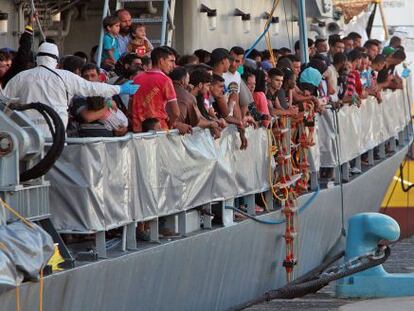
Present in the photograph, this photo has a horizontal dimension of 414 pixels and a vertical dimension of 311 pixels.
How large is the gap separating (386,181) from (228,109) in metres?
A: 8.64

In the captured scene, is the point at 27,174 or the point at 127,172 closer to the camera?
the point at 27,174

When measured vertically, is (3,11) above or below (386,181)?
above

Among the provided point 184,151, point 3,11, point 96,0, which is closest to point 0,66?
point 184,151

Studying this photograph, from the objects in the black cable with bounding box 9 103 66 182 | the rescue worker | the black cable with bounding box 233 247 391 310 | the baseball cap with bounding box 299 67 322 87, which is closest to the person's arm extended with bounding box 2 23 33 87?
the rescue worker

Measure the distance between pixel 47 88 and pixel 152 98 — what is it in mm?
1344

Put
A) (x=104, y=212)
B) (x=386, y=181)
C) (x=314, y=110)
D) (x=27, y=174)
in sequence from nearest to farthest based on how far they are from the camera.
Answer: (x=27, y=174), (x=104, y=212), (x=314, y=110), (x=386, y=181)

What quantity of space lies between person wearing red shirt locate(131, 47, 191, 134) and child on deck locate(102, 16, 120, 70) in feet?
9.08

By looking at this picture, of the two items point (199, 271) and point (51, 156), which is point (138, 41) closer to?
point (199, 271)

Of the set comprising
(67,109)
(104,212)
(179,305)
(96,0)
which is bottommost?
(179,305)

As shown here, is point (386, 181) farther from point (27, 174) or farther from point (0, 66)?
point (27, 174)

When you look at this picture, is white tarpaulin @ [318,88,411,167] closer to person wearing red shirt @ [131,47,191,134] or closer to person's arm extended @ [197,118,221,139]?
person's arm extended @ [197,118,221,139]

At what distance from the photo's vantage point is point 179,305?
1184 cm

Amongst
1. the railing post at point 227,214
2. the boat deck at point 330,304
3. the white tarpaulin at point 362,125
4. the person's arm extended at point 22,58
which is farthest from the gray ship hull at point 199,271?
the person's arm extended at point 22,58

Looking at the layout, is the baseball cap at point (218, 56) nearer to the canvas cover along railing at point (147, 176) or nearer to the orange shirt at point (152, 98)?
the canvas cover along railing at point (147, 176)
